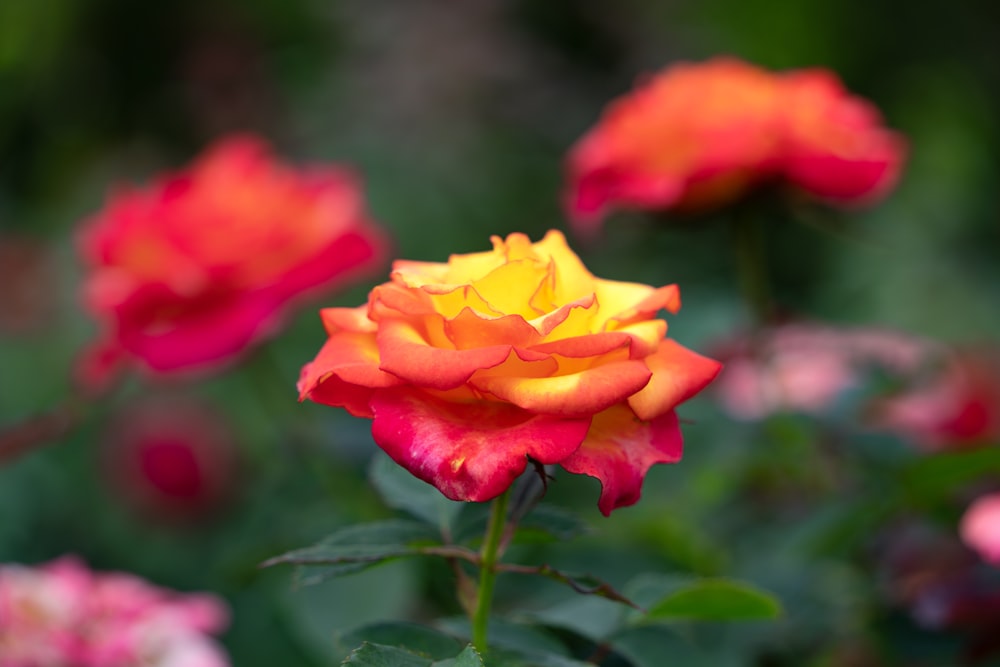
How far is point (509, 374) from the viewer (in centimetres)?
35

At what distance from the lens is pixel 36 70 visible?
7.50 ft

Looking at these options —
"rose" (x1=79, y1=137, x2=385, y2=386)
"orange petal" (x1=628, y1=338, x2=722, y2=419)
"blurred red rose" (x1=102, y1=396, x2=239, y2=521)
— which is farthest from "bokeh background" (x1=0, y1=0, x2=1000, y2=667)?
"orange petal" (x1=628, y1=338, x2=722, y2=419)

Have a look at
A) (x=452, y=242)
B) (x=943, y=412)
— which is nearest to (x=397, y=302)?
(x=943, y=412)

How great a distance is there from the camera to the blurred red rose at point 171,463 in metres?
1.24

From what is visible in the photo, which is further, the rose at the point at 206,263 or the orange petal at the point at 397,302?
the rose at the point at 206,263

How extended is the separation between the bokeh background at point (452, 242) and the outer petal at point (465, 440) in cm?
18

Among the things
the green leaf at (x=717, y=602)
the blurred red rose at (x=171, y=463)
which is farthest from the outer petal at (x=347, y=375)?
the blurred red rose at (x=171, y=463)

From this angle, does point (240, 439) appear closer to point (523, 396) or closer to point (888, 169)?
point (888, 169)

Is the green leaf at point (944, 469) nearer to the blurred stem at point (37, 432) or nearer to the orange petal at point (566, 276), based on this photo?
the orange petal at point (566, 276)

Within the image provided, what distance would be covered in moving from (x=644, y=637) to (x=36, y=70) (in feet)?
7.29

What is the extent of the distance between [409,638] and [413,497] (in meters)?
0.06

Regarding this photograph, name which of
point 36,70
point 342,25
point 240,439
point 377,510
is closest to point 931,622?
point 377,510

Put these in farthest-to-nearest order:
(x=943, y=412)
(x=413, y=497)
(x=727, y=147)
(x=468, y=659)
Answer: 1. (x=943, y=412)
2. (x=727, y=147)
3. (x=413, y=497)
4. (x=468, y=659)

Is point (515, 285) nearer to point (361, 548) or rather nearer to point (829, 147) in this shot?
point (361, 548)
